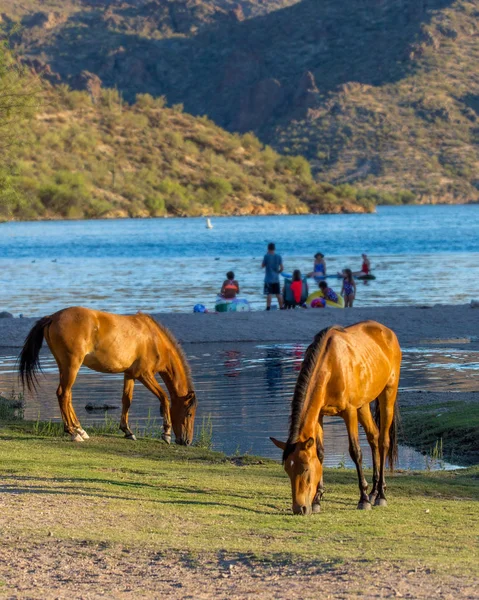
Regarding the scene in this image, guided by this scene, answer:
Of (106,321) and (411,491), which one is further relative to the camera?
(106,321)

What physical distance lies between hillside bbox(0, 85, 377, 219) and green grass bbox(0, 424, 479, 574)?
351ft

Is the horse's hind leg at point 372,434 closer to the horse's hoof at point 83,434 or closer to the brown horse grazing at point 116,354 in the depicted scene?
the brown horse grazing at point 116,354

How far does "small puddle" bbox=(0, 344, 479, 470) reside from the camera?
12.4 m

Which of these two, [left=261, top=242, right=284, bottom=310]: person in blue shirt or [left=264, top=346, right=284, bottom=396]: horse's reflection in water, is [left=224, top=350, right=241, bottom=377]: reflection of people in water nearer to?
[left=264, top=346, right=284, bottom=396]: horse's reflection in water

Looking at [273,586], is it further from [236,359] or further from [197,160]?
[197,160]

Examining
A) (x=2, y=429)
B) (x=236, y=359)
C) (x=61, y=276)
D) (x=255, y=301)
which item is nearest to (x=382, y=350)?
(x=2, y=429)

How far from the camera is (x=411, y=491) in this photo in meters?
9.19

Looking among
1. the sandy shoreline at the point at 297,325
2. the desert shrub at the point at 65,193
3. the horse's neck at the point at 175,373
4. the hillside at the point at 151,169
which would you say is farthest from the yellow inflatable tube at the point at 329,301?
the desert shrub at the point at 65,193

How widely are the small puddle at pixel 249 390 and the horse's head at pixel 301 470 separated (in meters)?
3.50

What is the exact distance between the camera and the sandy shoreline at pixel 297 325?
23.3 m

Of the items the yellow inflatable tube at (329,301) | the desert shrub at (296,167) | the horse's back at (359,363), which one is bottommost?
the yellow inflatable tube at (329,301)

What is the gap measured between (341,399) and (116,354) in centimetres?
418

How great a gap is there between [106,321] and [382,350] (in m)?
3.81

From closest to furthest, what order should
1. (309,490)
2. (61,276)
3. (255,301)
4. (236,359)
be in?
(309,490) → (236,359) → (255,301) → (61,276)
